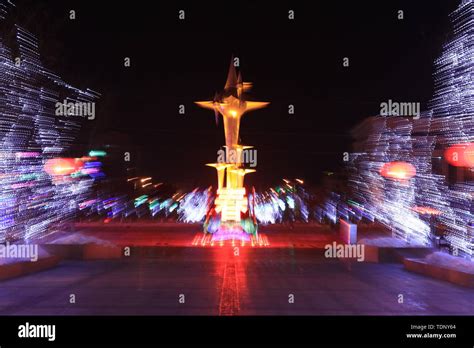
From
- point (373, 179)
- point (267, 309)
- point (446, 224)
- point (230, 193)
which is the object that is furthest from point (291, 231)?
point (267, 309)

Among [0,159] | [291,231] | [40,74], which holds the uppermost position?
[40,74]

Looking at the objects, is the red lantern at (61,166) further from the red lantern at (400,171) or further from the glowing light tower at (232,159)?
the red lantern at (400,171)

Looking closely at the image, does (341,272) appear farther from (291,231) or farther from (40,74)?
(40,74)

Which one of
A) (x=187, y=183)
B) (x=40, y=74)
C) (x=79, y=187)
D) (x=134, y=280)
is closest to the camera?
(x=134, y=280)

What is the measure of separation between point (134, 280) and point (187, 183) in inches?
1260

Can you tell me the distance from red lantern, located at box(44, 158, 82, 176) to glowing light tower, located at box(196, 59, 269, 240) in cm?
749

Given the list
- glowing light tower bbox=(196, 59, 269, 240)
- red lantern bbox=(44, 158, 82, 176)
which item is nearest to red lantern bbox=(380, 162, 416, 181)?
glowing light tower bbox=(196, 59, 269, 240)

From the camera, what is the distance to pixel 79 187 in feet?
88.8

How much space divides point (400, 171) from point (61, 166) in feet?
49.0

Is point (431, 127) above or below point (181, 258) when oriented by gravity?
above

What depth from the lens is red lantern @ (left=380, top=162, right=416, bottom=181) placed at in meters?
21.8

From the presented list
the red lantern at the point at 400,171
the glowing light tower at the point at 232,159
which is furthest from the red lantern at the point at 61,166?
the red lantern at the point at 400,171

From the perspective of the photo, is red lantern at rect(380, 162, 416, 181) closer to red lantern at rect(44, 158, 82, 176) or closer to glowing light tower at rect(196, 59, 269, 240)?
glowing light tower at rect(196, 59, 269, 240)

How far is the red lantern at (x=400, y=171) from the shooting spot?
21.8m
